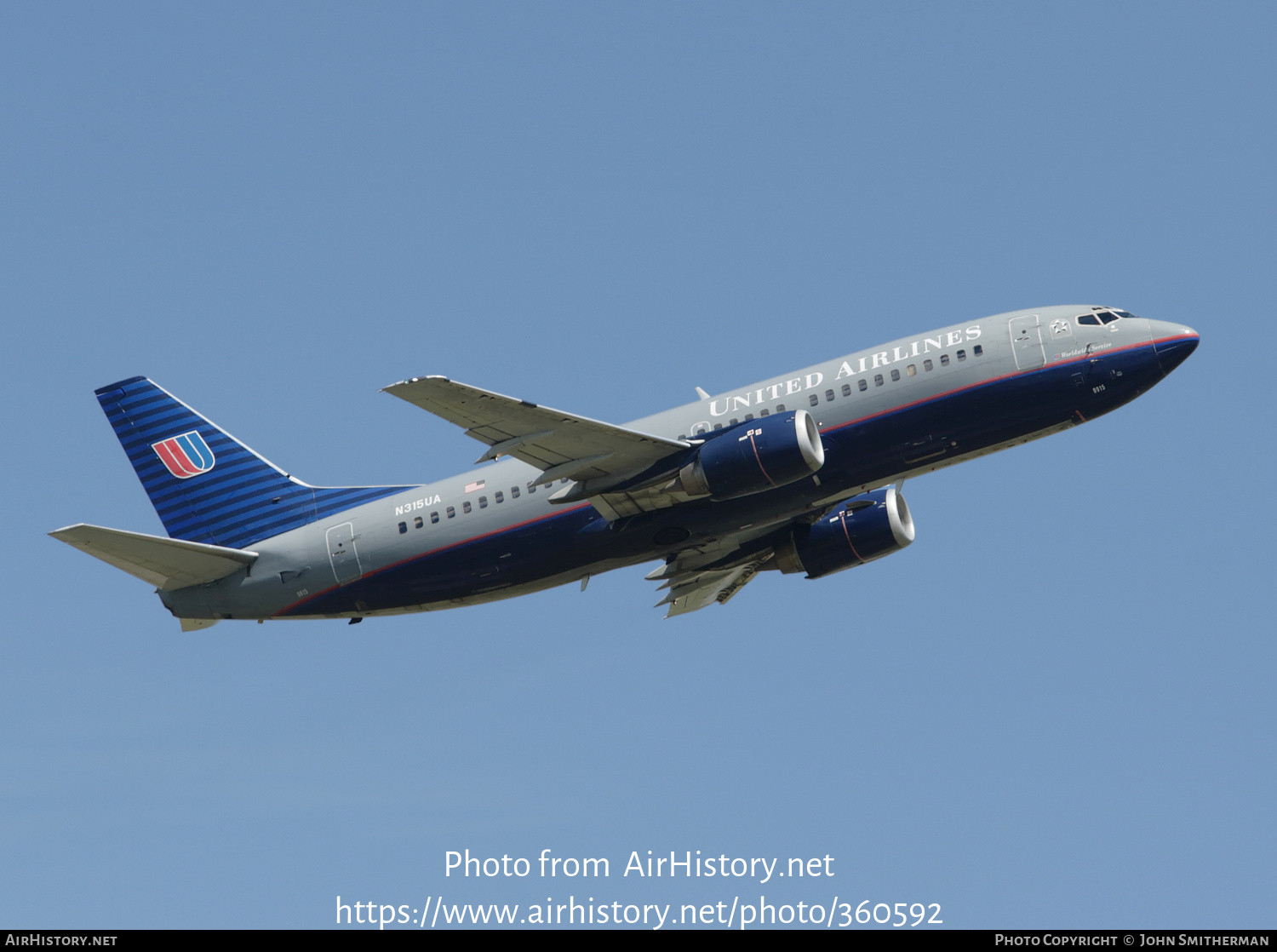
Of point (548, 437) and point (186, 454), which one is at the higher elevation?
point (186, 454)

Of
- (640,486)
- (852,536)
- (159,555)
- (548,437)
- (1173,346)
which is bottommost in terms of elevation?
(159,555)

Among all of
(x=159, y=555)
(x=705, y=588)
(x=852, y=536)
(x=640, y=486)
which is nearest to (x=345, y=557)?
(x=159, y=555)

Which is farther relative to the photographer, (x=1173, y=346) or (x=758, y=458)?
(x=1173, y=346)

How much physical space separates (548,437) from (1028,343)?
46.0 feet

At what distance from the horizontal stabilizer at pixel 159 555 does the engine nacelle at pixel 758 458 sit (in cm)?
1584

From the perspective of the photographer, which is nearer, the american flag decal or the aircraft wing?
the aircraft wing

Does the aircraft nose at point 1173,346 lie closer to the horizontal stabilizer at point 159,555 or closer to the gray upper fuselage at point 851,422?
the gray upper fuselage at point 851,422

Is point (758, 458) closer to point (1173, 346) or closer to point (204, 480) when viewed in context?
point (1173, 346)

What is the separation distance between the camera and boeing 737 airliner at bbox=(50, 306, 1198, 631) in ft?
148

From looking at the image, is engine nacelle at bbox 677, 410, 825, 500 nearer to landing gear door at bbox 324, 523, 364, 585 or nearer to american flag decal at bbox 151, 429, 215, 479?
landing gear door at bbox 324, 523, 364, 585

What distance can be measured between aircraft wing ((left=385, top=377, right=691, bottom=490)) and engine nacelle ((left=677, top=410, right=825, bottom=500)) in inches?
43.7

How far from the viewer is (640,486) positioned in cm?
4562

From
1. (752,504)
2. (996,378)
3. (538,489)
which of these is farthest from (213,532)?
(996,378)

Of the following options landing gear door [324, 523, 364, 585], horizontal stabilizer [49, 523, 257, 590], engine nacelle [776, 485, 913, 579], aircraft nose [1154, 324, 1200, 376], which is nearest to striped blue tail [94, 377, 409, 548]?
horizontal stabilizer [49, 523, 257, 590]
